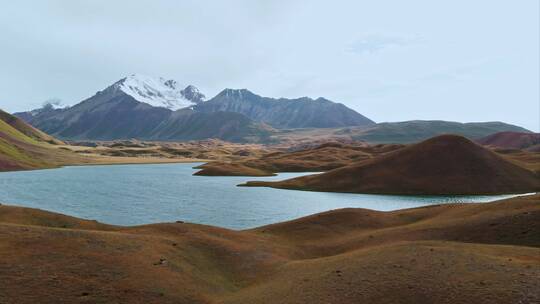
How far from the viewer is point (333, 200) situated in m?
129

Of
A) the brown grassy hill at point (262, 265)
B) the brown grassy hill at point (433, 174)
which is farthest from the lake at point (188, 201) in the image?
the brown grassy hill at point (262, 265)

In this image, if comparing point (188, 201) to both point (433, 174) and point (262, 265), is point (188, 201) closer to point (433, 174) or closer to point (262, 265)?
point (262, 265)

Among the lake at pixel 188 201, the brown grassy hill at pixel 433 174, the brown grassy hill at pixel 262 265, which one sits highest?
the brown grassy hill at pixel 433 174

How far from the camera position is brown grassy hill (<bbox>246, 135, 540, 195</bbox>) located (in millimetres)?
144500

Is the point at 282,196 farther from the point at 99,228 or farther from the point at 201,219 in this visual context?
the point at 99,228

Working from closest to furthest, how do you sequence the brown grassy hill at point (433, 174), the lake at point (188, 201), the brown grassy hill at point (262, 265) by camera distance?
the brown grassy hill at point (262, 265) < the lake at point (188, 201) < the brown grassy hill at point (433, 174)

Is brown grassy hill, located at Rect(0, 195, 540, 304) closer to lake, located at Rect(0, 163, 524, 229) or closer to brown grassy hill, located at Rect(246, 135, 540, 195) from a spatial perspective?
lake, located at Rect(0, 163, 524, 229)

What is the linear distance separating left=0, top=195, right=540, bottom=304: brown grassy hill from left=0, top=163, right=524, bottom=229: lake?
97.3 feet

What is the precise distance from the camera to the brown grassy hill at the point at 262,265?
3353cm

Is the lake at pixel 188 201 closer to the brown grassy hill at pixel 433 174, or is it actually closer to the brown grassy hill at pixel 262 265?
the brown grassy hill at pixel 433 174

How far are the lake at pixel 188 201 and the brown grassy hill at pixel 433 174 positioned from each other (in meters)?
9.79

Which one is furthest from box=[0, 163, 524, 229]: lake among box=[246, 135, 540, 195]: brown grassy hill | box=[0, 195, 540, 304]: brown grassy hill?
box=[0, 195, 540, 304]: brown grassy hill

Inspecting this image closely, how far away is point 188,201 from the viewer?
11950cm

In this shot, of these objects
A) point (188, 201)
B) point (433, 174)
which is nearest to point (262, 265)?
point (188, 201)
